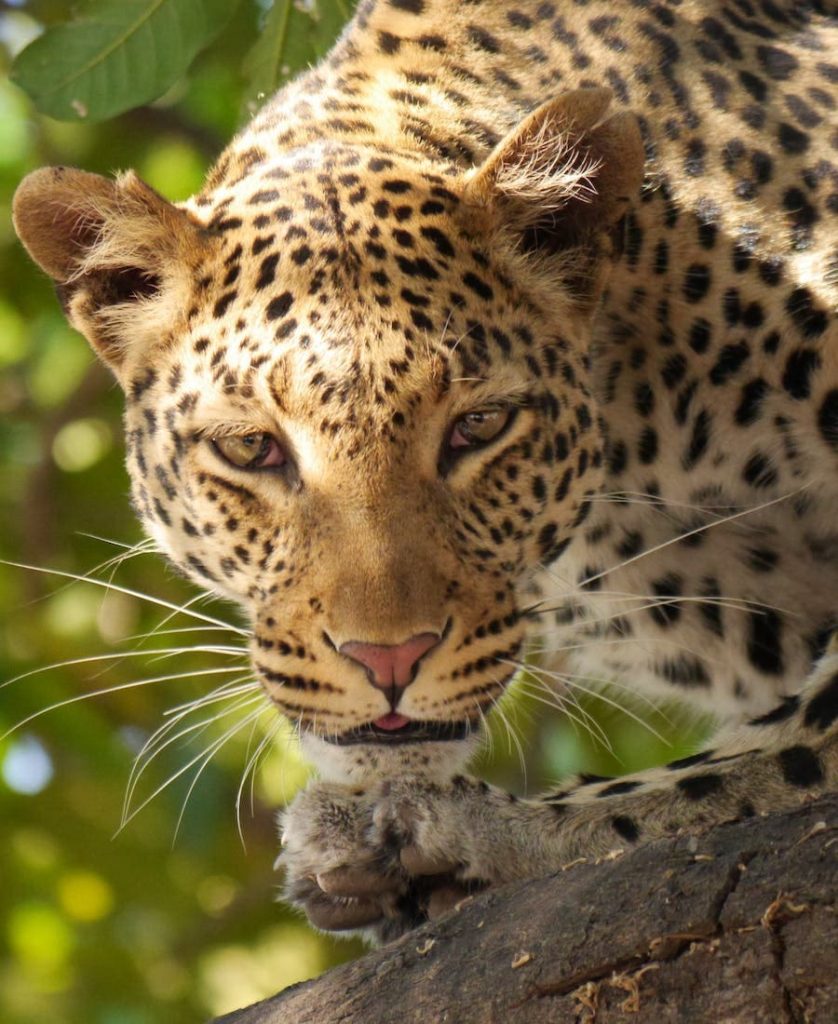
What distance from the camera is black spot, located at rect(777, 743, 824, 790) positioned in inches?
169

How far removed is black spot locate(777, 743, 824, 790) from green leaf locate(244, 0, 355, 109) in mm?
2859

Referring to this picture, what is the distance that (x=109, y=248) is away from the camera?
16.7ft

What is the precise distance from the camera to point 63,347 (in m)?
8.91

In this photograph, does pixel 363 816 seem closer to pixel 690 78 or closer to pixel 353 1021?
pixel 353 1021

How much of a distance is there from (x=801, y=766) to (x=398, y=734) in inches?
39.4

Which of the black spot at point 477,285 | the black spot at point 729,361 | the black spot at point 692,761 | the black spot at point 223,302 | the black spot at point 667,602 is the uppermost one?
the black spot at point 223,302

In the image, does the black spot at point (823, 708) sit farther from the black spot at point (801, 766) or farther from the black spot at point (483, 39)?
the black spot at point (483, 39)

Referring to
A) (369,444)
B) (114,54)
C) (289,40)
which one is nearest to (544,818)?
(369,444)

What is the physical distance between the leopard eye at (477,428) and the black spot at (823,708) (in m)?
1.09

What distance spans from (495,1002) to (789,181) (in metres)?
2.81

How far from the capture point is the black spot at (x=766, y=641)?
5.76m

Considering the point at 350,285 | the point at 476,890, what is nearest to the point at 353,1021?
the point at 476,890

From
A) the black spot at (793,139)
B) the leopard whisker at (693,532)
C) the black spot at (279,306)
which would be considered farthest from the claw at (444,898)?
the black spot at (793,139)

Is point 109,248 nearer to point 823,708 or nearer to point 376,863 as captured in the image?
point 376,863
